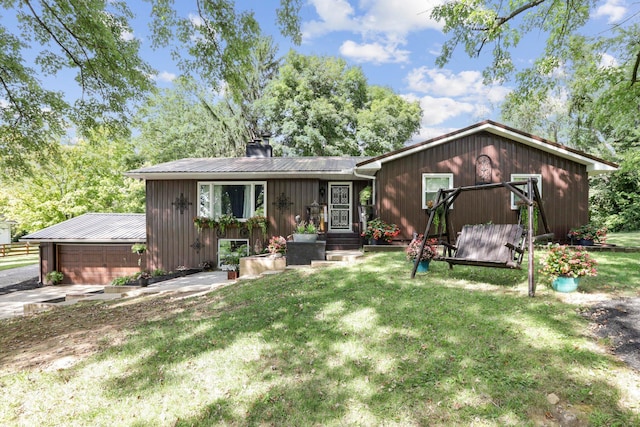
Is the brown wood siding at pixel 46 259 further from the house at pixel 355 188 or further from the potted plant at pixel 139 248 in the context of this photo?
the house at pixel 355 188

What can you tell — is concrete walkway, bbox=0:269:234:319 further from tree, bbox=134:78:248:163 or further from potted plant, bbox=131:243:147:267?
tree, bbox=134:78:248:163

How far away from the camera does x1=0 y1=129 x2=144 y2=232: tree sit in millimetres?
17453

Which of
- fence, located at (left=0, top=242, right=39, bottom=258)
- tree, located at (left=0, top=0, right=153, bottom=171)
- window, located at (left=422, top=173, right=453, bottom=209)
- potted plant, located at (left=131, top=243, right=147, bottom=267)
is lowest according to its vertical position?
fence, located at (left=0, top=242, right=39, bottom=258)

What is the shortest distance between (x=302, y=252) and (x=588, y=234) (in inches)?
328

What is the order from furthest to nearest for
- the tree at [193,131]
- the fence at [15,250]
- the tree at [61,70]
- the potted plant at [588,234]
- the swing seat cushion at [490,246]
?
the fence at [15,250] → the tree at [193,131] → the potted plant at [588,234] → the tree at [61,70] → the swing seat cushion at [490,246]

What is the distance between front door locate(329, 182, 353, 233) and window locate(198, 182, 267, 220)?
246 cm

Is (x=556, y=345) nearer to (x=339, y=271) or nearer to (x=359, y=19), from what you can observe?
(x=339, y=271)

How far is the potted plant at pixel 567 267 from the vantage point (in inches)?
171

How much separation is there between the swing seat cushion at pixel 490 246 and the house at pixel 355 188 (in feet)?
13.0

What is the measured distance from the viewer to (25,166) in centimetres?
717

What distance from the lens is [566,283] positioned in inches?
175

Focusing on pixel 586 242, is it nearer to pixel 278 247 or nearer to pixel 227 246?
pixel 278 247

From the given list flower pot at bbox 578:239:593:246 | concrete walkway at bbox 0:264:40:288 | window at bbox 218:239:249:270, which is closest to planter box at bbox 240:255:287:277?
window at bbox 218:239:249:270

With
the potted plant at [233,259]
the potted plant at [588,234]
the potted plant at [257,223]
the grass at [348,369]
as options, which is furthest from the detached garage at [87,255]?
the potted plant at [588,234]
